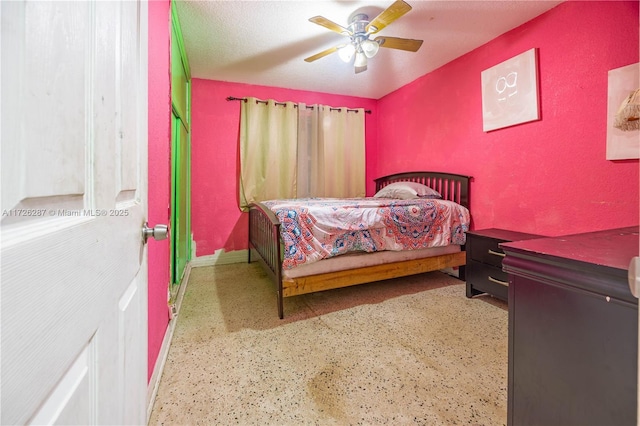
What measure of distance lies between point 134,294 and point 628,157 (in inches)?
111

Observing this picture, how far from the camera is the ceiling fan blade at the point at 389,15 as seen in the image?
1746mm

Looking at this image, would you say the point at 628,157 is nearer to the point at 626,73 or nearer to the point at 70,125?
the point at 626,73

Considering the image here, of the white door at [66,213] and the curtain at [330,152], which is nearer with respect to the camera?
the white door at [66,213]

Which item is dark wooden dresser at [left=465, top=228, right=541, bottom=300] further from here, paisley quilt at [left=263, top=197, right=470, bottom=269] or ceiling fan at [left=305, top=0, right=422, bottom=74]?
ceiling fan at [left=305, top=0, right=422, bottom=74]

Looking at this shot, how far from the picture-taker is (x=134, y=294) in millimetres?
663

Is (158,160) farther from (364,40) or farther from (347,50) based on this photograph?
(364,40)

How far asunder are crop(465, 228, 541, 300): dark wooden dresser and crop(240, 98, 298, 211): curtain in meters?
2.34

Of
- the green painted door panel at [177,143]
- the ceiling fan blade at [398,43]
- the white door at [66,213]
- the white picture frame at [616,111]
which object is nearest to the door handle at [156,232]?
the white door at [66,213]

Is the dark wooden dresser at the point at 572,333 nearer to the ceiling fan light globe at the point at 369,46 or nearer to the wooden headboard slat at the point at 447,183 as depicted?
the ceiling fan light globe at the point at 369,46

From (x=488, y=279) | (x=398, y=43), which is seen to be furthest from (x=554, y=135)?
(x=398, y=43)

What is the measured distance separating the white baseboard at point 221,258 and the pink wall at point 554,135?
2926mm

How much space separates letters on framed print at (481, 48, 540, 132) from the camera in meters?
2.29

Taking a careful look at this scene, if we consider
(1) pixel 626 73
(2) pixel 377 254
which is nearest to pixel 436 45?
(1) pixel 626 73

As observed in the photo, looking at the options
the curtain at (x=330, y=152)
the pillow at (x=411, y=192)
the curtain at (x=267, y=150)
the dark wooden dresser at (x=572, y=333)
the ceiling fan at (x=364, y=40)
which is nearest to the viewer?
the dark wooden dresser at (x=572, y=333)
